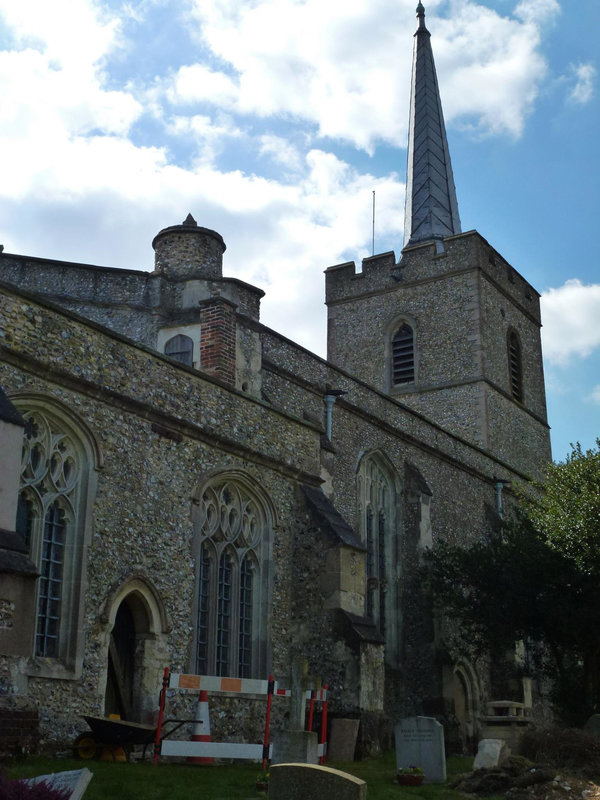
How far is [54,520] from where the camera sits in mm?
13234

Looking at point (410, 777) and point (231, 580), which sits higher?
point (231, 580)

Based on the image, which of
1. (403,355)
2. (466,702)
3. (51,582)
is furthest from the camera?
(403,355)

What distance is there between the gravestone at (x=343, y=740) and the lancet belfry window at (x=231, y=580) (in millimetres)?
1625

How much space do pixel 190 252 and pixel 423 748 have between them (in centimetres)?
1223

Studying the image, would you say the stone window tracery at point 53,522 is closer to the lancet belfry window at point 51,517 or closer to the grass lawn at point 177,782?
the lancet belfry window at point 51,517

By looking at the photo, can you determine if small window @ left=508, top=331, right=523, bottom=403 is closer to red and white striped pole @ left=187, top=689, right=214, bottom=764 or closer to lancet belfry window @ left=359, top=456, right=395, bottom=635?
lancet belfry window @ left=359, top=456, right=395, bottom=635

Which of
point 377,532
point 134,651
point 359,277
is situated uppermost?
point 359,277

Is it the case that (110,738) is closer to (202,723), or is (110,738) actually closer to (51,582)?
(202,723)

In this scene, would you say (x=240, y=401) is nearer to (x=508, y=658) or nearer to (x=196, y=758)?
(x=196, y=758)

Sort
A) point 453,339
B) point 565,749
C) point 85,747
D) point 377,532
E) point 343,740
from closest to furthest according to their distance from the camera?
1. point 85,747
2. point 565,749
3. point 343,740
4. point 377,532
5. point 453,339

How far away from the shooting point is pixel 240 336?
19219 mm

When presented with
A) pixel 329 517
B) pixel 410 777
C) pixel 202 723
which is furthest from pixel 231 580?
pixel 410 777

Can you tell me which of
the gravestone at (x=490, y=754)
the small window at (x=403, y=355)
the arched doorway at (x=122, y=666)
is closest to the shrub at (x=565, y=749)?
the gravestone at (x=490, y=754)

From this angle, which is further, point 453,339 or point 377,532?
point 453,339
